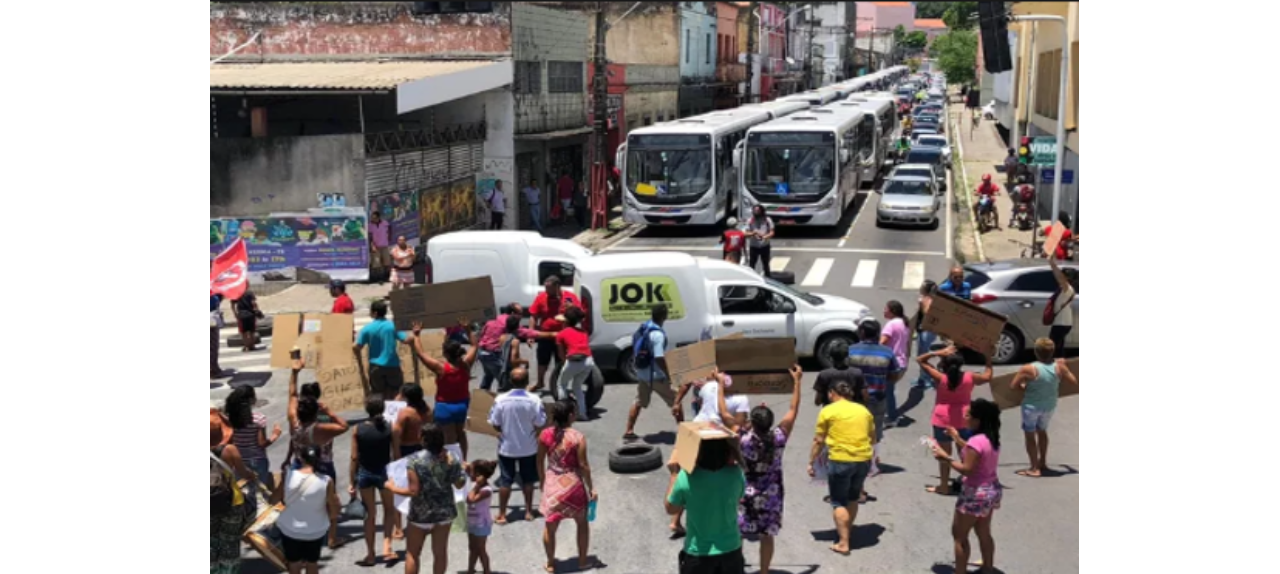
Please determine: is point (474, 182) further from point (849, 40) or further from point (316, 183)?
point (849, 40)

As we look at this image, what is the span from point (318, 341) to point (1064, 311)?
9.93 metres

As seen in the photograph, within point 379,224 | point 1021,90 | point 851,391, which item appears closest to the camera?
point 851,391

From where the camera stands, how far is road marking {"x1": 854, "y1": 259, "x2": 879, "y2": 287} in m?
23.6

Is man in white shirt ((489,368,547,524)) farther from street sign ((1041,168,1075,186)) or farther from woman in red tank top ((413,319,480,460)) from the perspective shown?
street sign ((1041,168,1075,186))

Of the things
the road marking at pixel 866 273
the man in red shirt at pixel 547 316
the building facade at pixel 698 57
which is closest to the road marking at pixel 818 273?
the road marking at pixel 866 273

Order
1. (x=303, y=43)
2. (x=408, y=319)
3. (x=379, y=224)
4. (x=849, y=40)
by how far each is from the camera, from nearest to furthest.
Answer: (x=408, y=319)
(x=379, y=224)
(x=303, y=43)
(x=849, y=40)

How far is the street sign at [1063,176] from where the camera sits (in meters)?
26.6

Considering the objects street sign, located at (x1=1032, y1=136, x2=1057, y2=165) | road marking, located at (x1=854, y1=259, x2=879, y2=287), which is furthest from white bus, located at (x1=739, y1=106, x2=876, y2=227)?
street sign, located at (x1=1032, y1=136, x2=1057, y2=165)

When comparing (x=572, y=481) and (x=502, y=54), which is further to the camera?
(x=502, y=54)

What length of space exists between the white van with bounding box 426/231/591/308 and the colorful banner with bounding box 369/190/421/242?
7804 mm

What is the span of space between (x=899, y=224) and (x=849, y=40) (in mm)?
99031
